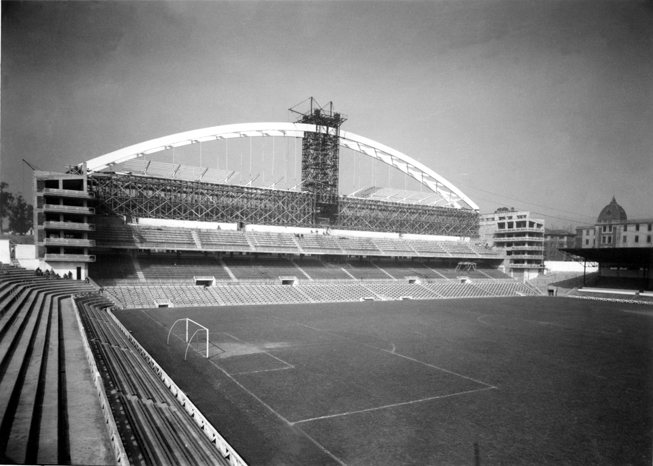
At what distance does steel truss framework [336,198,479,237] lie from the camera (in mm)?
64875

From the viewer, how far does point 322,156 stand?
197ft

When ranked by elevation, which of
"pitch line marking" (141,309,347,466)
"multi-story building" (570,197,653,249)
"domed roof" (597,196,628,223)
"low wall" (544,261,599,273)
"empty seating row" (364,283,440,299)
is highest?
"domed roof" (597,196,628,223)

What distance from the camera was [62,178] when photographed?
4022 cm

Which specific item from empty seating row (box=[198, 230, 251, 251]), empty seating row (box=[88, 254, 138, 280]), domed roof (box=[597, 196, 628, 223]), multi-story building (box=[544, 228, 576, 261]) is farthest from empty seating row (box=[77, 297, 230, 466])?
multi-story building (box=[544, 228, 576, 261])

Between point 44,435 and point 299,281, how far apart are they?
4359 centimetres

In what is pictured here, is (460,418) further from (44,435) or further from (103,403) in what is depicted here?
(44,435)

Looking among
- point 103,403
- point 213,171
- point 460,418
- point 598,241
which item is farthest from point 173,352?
point 598,241

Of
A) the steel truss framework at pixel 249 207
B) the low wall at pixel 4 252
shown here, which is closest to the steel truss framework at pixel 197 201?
the steel truss framework at pixel 249 207

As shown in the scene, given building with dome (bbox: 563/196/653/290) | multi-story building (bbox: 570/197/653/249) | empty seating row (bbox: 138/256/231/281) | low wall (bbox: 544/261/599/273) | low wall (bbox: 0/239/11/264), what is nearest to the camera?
low wall (bbox: 0/239/11/264)

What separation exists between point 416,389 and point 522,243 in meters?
65.5

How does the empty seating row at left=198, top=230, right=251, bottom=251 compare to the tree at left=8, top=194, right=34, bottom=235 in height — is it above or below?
below

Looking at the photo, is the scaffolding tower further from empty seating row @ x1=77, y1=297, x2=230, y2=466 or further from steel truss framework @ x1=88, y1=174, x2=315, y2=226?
empty seating row @ x1=77, y1=297, x2=230, y2=466

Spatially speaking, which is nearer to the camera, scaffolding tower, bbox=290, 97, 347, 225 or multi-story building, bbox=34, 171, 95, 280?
multi-story building, bbox=34, 171, 95, 280

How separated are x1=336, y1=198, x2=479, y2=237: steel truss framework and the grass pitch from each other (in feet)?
109
